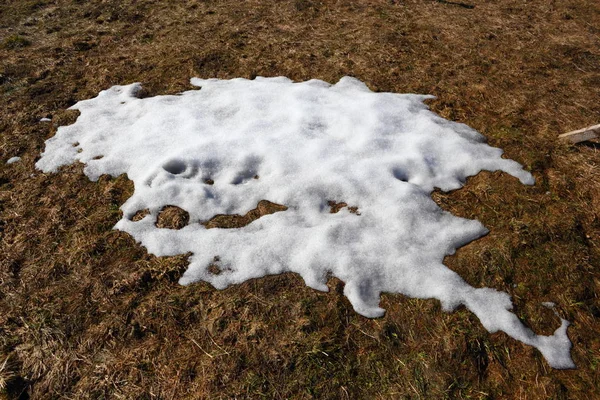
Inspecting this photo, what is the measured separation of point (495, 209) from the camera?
373 cm

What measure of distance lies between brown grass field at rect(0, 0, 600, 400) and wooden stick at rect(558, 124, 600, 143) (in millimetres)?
161

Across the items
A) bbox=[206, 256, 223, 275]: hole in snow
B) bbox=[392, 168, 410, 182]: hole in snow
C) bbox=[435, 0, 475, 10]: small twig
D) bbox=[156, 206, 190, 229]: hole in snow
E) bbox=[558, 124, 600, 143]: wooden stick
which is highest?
bbox=[435, 0, 475, 10]: small twig

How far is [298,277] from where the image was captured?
3154mm

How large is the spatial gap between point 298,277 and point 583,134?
3.84 m

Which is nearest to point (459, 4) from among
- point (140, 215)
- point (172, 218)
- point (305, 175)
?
point (305, 175)

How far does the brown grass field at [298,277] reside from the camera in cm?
260

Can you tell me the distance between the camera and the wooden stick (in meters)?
4.12

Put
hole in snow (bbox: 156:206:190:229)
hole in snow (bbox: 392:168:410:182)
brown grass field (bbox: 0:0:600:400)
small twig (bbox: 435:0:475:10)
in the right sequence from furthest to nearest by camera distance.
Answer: small twig (bbox: 435:0:475:10) → hole in snow (bbox: 392:168:410:182) → hole in snow (bbox: 156:206:190:229) → brown grass field (bbox: 0:0:600:400)

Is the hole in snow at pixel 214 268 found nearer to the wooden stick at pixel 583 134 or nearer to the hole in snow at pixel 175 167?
the hole in snow at pixel 175 167

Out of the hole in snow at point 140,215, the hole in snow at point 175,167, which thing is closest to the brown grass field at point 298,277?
the hole in snow at point 140,215

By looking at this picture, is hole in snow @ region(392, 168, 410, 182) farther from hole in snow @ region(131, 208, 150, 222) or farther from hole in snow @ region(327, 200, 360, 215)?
hole in snow @ region(131, 208, 150, 222)

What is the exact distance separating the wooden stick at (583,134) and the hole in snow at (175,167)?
15.4ft

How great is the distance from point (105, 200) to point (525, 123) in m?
5.30

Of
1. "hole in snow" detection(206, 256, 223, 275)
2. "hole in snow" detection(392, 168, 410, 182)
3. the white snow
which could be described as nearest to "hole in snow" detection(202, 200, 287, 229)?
the white snow
